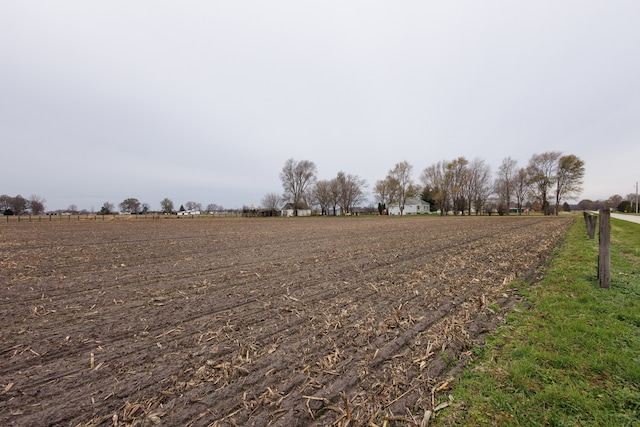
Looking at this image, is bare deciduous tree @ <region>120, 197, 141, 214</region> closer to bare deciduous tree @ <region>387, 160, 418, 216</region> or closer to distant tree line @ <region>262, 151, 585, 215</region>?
distant tree line @ <region>262, 151, 585, 215</region>

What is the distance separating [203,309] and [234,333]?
1.39 m

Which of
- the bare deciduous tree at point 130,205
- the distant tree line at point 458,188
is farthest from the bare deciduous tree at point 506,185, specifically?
the bare deciduous tree at point 130,205

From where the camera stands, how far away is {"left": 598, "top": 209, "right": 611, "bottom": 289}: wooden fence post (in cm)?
548

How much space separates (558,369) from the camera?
10.0 feet

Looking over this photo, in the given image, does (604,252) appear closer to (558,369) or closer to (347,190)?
(558,369)

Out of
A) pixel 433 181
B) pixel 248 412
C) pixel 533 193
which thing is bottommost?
pixel 248 412

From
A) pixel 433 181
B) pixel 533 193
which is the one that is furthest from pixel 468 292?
pixel 433 181

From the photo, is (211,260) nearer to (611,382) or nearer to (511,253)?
(611,382)

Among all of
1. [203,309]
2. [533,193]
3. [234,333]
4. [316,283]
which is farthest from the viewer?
[533,193]

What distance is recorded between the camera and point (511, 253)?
10562 millimetres

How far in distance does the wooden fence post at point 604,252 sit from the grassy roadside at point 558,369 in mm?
471

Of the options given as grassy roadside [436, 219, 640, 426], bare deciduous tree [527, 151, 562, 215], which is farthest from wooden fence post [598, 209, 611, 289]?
bare deciduous tree [527, 151, 562, 215]

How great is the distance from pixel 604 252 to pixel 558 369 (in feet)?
14.0

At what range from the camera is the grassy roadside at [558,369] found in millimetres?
2457
